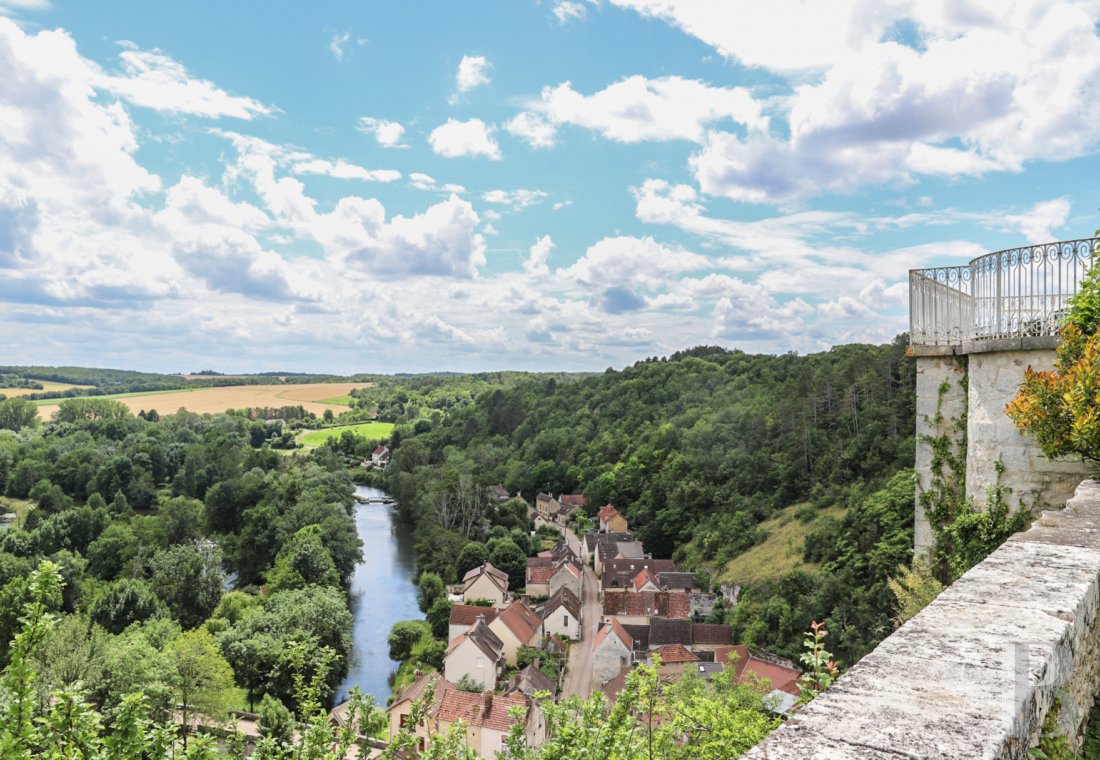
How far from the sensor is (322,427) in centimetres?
11569

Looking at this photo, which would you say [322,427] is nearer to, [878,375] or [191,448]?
[191,448]

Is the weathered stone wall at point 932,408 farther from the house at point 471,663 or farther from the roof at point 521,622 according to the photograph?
the roof at point 521,622

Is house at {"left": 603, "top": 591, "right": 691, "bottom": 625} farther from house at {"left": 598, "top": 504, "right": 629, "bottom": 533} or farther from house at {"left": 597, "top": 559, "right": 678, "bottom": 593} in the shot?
house at {"left": 598, "top": 504, "right": 629, "bottom": 533}

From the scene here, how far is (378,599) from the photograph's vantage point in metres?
37.1

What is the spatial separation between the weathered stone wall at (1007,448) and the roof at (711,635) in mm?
25978

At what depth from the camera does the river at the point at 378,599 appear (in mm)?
26703

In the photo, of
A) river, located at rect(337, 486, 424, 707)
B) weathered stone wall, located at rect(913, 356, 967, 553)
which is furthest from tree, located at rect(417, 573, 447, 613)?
weathered stone wall, located at rect(913, 356, 967, 553)

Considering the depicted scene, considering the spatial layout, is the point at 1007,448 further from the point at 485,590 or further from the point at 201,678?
the point at 485,590

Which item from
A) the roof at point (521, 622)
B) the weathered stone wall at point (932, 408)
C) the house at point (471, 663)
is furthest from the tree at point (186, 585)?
the weathered stone wall at point (932, 408)

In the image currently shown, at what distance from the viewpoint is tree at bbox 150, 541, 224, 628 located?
A: 3177 cm

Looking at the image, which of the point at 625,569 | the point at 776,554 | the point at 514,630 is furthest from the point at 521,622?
the point at 776,554

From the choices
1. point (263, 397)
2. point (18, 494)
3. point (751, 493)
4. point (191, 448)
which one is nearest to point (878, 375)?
point (751, 493)

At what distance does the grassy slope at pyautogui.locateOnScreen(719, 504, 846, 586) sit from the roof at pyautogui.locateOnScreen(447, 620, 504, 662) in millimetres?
14422

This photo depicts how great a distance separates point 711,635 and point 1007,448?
88.0ft
